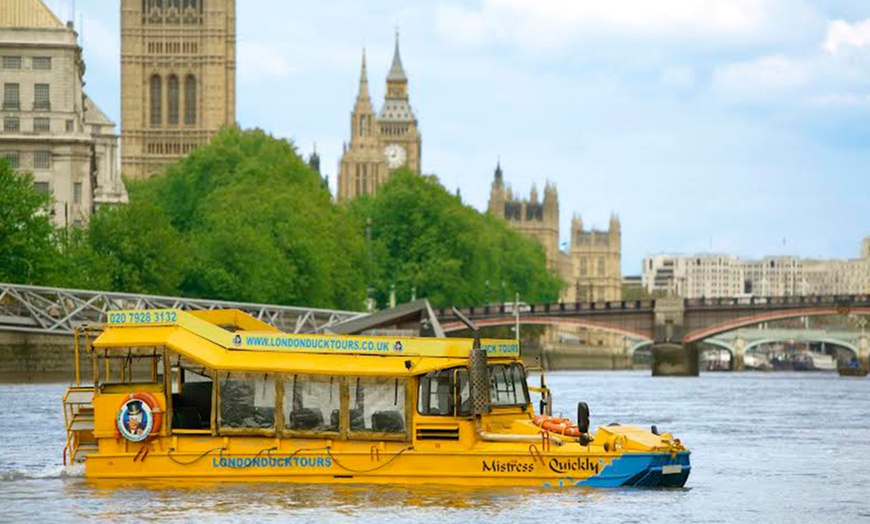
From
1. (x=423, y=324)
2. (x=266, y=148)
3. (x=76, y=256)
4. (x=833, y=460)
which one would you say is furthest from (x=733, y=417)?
(x=266, y=148)

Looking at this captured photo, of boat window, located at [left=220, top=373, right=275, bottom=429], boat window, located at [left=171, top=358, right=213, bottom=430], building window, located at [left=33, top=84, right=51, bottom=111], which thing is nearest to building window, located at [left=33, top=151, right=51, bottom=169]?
building window, located at [left=33, top=84, right=51, bottom=111]

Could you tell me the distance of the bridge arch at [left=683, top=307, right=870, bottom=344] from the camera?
144188 millimetres

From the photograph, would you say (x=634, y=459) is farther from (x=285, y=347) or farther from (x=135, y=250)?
(x=135, y=250)

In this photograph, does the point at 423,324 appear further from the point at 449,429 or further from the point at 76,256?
the point at 449,429

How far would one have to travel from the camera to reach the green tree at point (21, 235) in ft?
318

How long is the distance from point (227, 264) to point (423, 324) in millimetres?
18608

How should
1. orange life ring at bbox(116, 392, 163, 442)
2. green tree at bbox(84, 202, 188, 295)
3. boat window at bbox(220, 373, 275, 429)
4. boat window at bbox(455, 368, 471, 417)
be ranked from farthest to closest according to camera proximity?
green tree at bbox(84, 202, 188, 295) → orange life ring at bbox(116, 392, 163, 442) → boat window at bbox(220, 373, 275, 429) → boat window at bbox(455, 368, 471, 417)

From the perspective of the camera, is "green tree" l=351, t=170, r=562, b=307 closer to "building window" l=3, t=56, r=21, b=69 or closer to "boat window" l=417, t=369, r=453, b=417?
"building window" l=3, t=56, r=21, b=69

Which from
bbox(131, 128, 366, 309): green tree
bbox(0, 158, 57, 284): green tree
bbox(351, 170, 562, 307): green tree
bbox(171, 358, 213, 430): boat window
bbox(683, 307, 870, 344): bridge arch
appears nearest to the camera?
bbox(171, 358, 213, 430): boat window

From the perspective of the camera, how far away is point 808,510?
39000 mm

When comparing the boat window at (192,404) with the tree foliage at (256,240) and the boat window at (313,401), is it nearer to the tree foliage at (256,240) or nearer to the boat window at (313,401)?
the boat window at (313,401)

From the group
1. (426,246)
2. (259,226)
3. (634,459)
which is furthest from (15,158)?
(634,459)

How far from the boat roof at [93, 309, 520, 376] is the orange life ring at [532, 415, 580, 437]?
52.5 inches

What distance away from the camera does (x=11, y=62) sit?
405 feet
